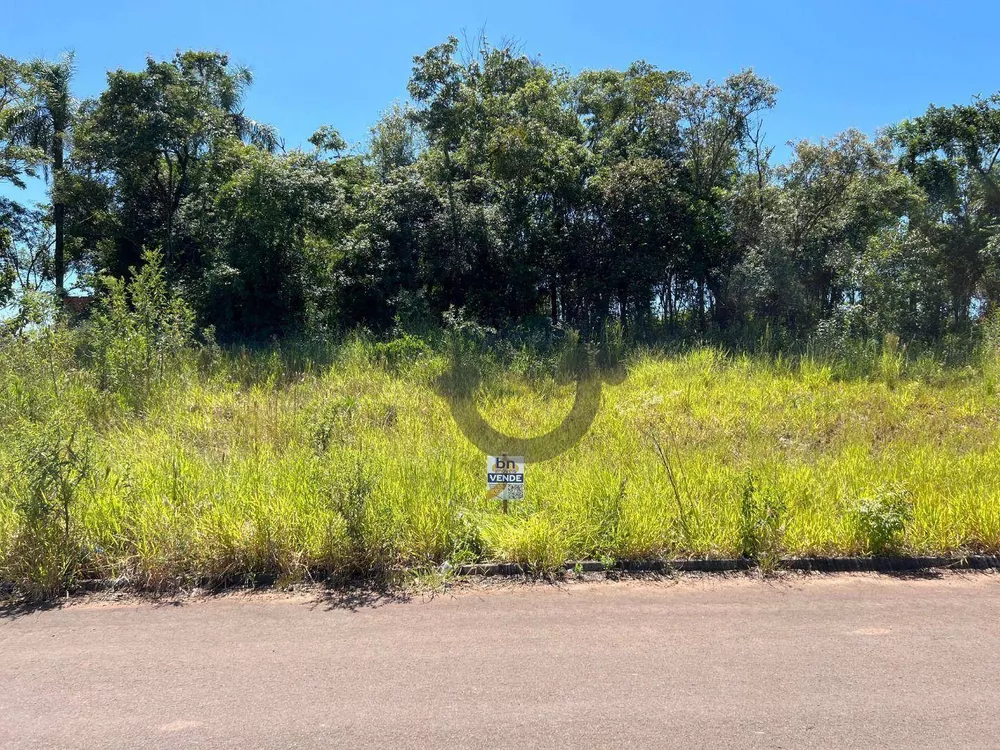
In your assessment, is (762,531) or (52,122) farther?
(52,122)

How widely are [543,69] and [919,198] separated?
11288mm

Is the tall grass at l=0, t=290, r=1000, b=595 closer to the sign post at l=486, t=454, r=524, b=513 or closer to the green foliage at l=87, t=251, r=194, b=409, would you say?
the green foliage at l=87, t=251, r=194, b=409

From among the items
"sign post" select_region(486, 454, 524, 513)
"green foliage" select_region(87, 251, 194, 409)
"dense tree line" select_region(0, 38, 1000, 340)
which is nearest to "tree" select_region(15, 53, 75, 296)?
"dense tree line" select_region(0, 38, 1000, 340)

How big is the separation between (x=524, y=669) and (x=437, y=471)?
290 cm

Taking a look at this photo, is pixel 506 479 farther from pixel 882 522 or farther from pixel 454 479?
pixel 882 522

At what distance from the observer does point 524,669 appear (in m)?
3.55

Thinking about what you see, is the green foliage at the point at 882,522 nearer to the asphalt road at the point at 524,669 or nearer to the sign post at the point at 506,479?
the asphalt road at the point at 524,669

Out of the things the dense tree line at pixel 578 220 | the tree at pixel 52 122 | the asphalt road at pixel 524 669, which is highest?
the tree at pixel 52 122

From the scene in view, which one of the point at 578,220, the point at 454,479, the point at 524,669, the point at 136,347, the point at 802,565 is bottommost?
the point at 524,669

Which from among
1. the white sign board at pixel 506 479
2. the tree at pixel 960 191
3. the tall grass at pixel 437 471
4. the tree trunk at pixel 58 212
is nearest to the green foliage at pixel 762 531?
the tall grass at pixel 437 471

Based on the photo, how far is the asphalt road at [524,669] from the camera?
9.88 ft

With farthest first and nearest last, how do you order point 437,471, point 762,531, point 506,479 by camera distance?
point 437,471, point 506,479, point 762,531

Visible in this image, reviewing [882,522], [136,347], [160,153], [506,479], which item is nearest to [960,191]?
[882,522]

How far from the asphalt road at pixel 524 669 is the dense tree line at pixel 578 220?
10.8 meters
